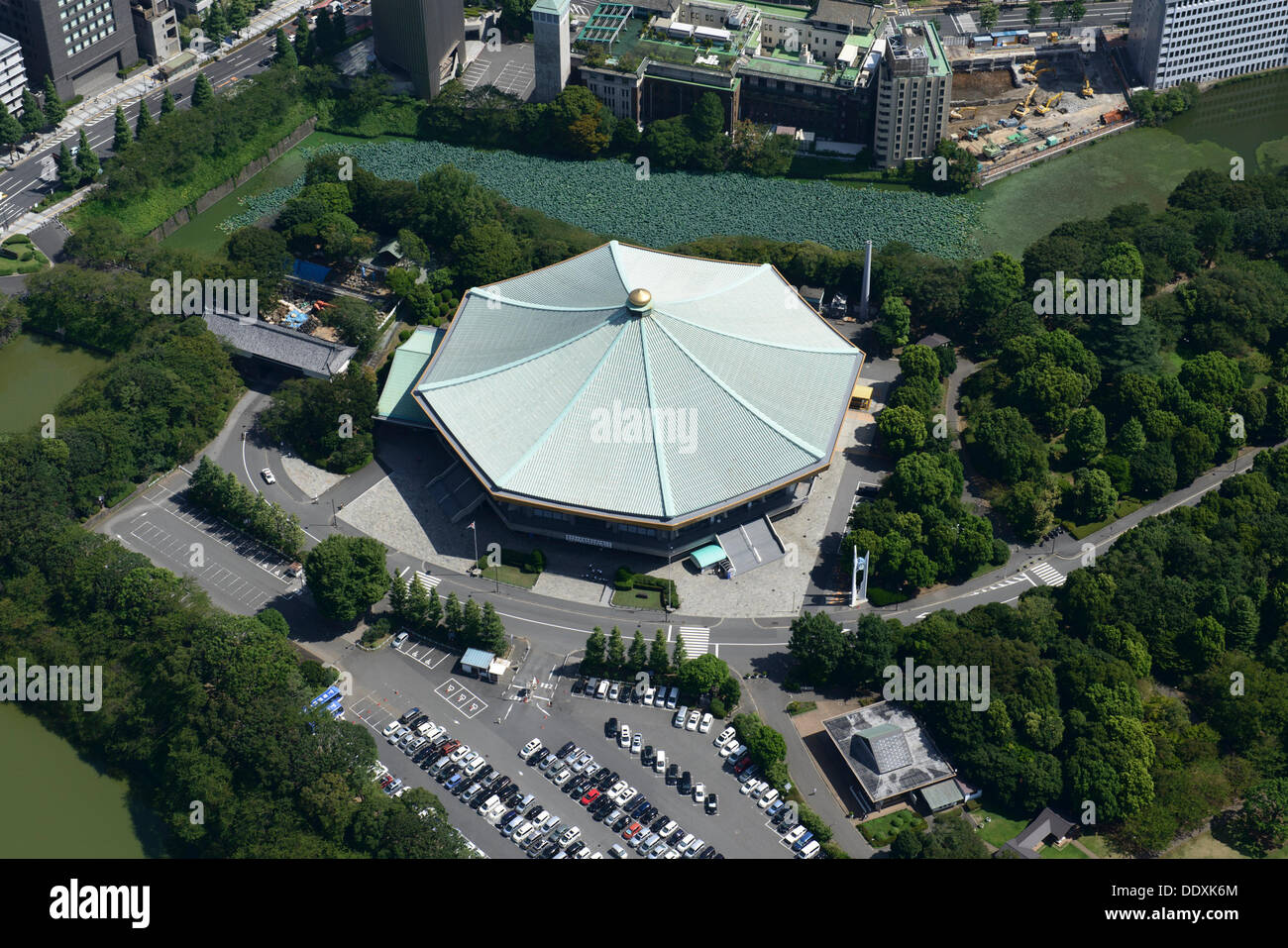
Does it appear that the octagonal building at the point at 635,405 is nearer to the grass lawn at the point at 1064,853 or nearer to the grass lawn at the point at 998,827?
the grass lawn at the point at 998,827

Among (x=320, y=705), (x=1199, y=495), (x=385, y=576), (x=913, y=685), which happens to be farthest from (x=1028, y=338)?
(x=320, y=705)

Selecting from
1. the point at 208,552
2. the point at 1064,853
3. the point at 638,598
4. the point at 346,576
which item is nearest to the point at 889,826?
the point at 1064,853

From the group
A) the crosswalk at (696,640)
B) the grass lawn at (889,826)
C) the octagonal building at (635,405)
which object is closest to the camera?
the grass lawn at (889,826)

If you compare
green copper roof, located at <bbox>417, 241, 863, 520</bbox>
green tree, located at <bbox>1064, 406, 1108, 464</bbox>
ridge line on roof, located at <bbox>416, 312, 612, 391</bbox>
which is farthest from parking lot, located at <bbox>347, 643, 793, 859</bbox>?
green tree, located at <bbox>1064, 406, 1108, 464</bbox>

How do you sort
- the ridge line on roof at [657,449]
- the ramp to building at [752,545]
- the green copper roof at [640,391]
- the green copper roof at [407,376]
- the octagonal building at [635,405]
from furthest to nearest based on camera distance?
the green copper roof at [407,376] < the ramp to building at [752,545] < the green copper roof at [640,391] < the octagonal building at [635,405] < the ridge line on roof at [657,449]

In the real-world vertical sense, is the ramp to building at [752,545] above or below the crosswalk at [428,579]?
above

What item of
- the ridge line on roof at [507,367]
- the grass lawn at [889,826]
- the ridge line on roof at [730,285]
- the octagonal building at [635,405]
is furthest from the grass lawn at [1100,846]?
the ridge line on roof at [507,367]
